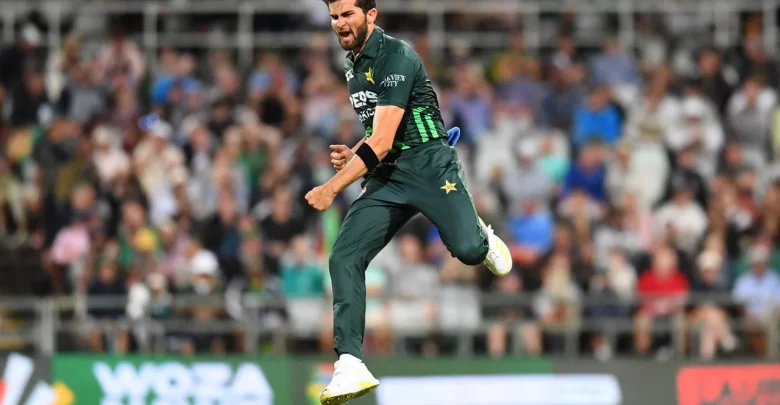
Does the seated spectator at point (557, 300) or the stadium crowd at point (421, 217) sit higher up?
the stadium crowd at point (421, 217)

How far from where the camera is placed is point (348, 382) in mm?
8359

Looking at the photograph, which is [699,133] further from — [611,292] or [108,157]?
[108,157]

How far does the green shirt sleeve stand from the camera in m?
8.53

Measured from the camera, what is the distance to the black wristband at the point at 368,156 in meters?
8.38

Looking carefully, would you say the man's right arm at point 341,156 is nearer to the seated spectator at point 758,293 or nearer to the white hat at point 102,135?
the seated spectator at point 758,293

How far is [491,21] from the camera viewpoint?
Result: 19203 millimetres

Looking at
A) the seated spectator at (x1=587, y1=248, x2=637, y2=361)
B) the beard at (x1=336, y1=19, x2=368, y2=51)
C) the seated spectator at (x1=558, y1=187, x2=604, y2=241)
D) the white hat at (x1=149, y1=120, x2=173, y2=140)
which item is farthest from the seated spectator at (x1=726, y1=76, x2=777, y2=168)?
the beard at (x1=336, y1=19, x2=368, y2=51)

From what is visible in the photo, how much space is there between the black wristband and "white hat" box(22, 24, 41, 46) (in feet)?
36.5

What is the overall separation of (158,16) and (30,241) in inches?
180

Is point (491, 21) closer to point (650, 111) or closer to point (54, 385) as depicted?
point (650, 111)

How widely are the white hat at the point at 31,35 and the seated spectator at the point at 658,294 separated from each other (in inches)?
335

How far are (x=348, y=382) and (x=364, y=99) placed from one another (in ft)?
5.69

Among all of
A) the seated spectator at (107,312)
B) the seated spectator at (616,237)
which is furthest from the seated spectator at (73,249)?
the seated spectator at (616,237)

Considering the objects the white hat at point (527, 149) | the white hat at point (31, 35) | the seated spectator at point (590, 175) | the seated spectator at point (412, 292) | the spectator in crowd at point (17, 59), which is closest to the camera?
the seated spectator at point (412, 292)
